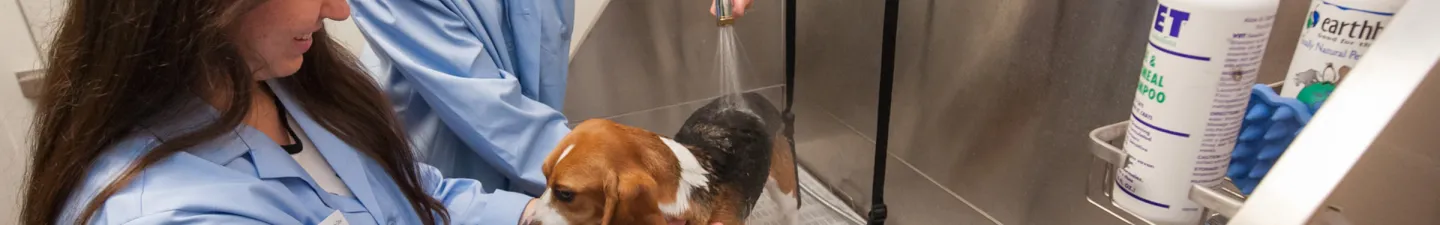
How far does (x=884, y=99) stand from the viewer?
1055 millimetres

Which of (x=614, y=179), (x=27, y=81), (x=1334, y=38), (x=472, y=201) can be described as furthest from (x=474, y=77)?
(x=27, y=81)

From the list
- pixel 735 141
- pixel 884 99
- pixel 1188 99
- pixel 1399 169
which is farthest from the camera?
pixel 884 99

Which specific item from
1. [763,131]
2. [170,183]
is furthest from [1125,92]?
[170,183]

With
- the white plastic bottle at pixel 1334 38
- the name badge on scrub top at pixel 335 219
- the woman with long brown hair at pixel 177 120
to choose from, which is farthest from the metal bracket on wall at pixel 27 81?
the white plastic bottle at pixel 1334 38

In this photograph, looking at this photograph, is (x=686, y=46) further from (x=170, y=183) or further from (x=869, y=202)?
(x=170, y=183)

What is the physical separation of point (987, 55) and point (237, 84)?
0.82 m

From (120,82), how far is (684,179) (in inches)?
17.6

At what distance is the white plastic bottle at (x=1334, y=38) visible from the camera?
1.42 feet

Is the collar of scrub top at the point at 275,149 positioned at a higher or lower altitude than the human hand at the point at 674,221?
higher

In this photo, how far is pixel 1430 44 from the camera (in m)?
0.33

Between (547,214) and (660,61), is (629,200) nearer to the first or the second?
(547,214)

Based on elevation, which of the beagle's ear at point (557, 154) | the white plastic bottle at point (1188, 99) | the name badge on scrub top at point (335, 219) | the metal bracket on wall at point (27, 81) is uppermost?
the white plastic bottle at point (1188, 99)

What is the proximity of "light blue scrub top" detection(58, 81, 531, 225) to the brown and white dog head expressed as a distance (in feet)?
0.55

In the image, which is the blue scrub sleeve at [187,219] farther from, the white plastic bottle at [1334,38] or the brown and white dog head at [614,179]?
the white plastic bottle at [1334,38]
